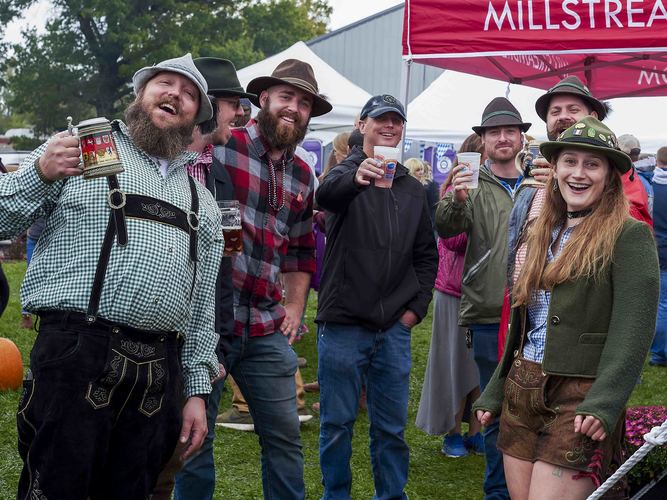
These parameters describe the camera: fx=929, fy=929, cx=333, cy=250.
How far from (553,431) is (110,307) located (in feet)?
5.35

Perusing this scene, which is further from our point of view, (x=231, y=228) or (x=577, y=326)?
(x=231, y=228)

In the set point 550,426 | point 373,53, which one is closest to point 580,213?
point 550,426

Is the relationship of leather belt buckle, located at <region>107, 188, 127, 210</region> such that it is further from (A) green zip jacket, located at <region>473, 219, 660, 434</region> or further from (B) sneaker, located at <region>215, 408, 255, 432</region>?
(B) sneaker, located at <region>215, 408, 255, 432</region>

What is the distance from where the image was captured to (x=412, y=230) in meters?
5.17

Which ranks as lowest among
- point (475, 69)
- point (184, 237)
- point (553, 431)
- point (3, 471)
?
point (3, 471)

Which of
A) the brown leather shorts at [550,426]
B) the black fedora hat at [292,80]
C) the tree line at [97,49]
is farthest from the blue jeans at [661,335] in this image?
the tree line at [97,49]

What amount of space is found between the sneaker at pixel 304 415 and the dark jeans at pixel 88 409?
3.79m

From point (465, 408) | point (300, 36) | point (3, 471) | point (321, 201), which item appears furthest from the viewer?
point (300, 36)

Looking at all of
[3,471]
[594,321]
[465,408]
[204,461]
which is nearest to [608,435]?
[594,321]

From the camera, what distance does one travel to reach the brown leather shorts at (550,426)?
330cm

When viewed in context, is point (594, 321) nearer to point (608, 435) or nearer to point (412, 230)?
point (608, 435)

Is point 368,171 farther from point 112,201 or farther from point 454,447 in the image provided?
point 454,447

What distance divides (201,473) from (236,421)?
265 cm

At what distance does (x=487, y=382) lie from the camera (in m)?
5.46
